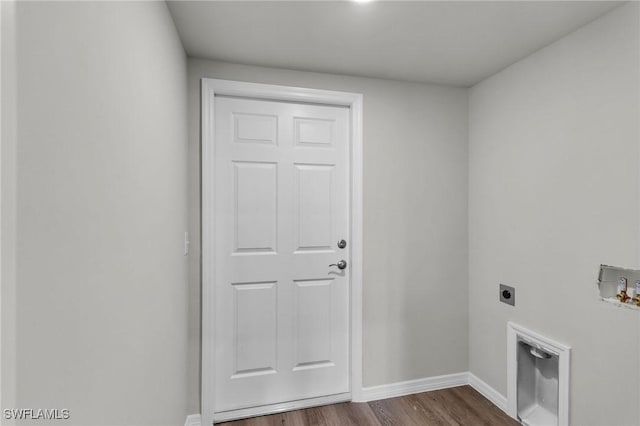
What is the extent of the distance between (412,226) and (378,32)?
1.35m

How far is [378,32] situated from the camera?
180cm

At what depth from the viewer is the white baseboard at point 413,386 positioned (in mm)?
2395

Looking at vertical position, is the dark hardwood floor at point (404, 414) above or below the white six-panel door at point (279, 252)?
below

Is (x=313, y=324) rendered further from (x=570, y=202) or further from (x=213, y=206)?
(x=570, y=202)

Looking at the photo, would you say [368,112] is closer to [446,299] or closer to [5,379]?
[446,299]

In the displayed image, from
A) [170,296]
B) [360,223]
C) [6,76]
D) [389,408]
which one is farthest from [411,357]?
[6,76]

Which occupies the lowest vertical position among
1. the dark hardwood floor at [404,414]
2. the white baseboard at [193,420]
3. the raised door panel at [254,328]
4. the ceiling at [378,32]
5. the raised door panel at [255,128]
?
the dark hardwood floor at [404,414]

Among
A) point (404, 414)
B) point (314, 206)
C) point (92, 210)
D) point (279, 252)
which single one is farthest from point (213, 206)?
point (404, 414)

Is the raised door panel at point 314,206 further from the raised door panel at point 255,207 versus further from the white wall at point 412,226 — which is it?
the white wall at point 412,226

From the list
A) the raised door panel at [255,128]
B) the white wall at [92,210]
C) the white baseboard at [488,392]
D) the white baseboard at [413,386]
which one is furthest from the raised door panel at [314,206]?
the white baseboard at [488,392]

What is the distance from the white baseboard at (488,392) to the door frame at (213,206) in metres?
0.93

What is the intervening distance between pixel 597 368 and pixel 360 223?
1.50m

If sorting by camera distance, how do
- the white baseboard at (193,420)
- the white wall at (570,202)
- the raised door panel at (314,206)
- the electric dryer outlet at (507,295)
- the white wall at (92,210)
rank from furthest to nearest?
the raised door panel at (314,206) → the electric dryer outlet at (507,295) → the white baseboard at (193,420) → the white wall at (570,202) → the white wall at (92,210)

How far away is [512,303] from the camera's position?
2207 mm
